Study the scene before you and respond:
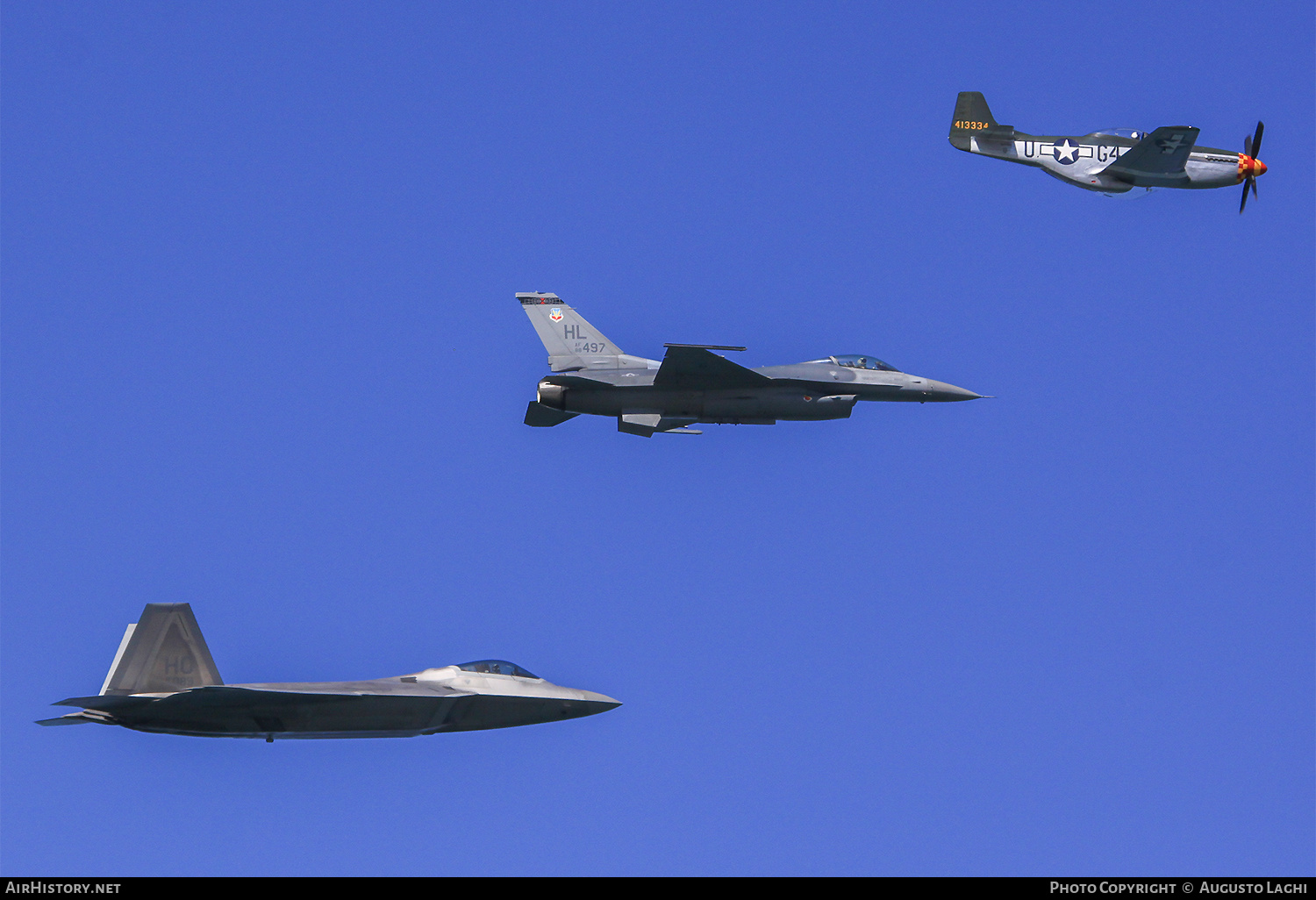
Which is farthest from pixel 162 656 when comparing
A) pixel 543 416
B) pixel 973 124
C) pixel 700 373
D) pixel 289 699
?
pixel 973 124

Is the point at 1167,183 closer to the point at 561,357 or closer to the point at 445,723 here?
the point at 561,357

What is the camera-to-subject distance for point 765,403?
132 ft

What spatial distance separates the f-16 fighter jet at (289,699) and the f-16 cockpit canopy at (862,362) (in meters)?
14.1

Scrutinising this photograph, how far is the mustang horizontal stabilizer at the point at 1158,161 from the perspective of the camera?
47.0 meters

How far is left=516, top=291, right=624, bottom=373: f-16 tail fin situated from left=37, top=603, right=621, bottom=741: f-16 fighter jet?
12396 millimetres

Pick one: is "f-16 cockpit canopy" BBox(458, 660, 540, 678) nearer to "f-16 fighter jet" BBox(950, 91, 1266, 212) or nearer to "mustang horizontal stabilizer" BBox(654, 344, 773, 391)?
"mustang horizontal stabilizer" BBox(654, 344, 773, 391)

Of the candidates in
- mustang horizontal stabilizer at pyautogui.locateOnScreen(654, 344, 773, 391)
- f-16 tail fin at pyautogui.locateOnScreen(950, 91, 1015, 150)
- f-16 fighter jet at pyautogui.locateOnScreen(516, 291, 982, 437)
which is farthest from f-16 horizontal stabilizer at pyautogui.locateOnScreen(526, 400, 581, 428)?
f-16 tail fin at pyautogui.locateOnScreen(950, 91, 1015, 150)

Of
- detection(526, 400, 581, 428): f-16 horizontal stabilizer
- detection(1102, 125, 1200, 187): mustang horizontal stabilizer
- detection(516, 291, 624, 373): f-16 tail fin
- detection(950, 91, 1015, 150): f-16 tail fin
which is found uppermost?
detection(950, 91, 1015, 150): f-16 tail fin

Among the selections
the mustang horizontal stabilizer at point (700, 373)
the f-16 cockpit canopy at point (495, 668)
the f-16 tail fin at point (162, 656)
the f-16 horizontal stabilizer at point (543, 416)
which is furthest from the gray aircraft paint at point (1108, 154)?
the f-16 tail fin at point (162, 656)

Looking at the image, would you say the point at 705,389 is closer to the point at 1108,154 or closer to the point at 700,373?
the point at 700,373

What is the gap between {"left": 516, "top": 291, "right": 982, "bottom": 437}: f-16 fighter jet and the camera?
39469 millimetres

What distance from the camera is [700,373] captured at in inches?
1549

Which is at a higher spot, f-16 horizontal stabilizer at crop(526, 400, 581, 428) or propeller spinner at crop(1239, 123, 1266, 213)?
propeller spinner at crop(1239, 123, 1266, 213)

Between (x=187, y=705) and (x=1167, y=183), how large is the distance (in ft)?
119
